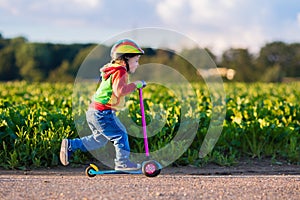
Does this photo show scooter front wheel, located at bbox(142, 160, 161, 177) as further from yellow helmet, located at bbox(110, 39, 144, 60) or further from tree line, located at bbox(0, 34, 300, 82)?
tree line, located at bbox(0, 34, 300, 82)

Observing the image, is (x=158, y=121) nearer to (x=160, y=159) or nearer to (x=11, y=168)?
(x=160, y=159)

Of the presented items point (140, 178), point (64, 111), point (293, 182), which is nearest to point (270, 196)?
point (293, 182)

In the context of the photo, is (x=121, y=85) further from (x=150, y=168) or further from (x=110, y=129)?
(x=150, y=168)

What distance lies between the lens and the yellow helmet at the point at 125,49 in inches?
250

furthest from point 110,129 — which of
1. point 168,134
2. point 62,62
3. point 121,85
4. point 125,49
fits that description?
point 62,62

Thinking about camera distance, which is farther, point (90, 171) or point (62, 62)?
point (62, 62)

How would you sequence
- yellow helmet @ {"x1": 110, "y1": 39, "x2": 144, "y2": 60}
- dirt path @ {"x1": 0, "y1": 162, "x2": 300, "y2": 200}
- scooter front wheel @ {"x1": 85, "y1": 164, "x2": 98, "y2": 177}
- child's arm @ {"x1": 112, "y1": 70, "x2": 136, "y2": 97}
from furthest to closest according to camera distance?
scooter front wheel @ {"x1": 85, "y1": 164, "x2": 98, "y2": 177}, yellow helmet @ {"x1": 110, "y1": 39, "x2": 144, "y2": 60}, child's arm @ {"x1": 112, "y1": 70, "x2": 136, "y2": 97}, dirt path @ {"x1": 0, "y1": 162, "x2": 300, "y2": 200}

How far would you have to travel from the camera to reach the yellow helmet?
635 cm

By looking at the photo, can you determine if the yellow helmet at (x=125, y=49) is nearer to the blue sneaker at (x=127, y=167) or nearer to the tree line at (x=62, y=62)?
the blue sneaker at (x=127, y=167)

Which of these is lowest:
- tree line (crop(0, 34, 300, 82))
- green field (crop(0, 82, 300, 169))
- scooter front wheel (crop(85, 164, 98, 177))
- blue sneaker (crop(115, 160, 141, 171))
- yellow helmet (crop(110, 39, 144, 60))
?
scooter front wheel (crop(85, 164, 98, 177))

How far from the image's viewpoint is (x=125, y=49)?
6355 millimetres

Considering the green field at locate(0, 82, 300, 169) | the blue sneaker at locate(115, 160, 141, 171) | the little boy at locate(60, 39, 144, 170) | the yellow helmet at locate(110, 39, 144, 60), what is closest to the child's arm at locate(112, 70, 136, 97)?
the little boy at locate(60, 39, 144, 170)

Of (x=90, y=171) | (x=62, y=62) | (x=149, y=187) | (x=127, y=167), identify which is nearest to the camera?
(x=149, y=187)

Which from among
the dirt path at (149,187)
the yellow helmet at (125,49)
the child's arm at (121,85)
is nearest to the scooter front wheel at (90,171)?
the dirt path at (149,187)
